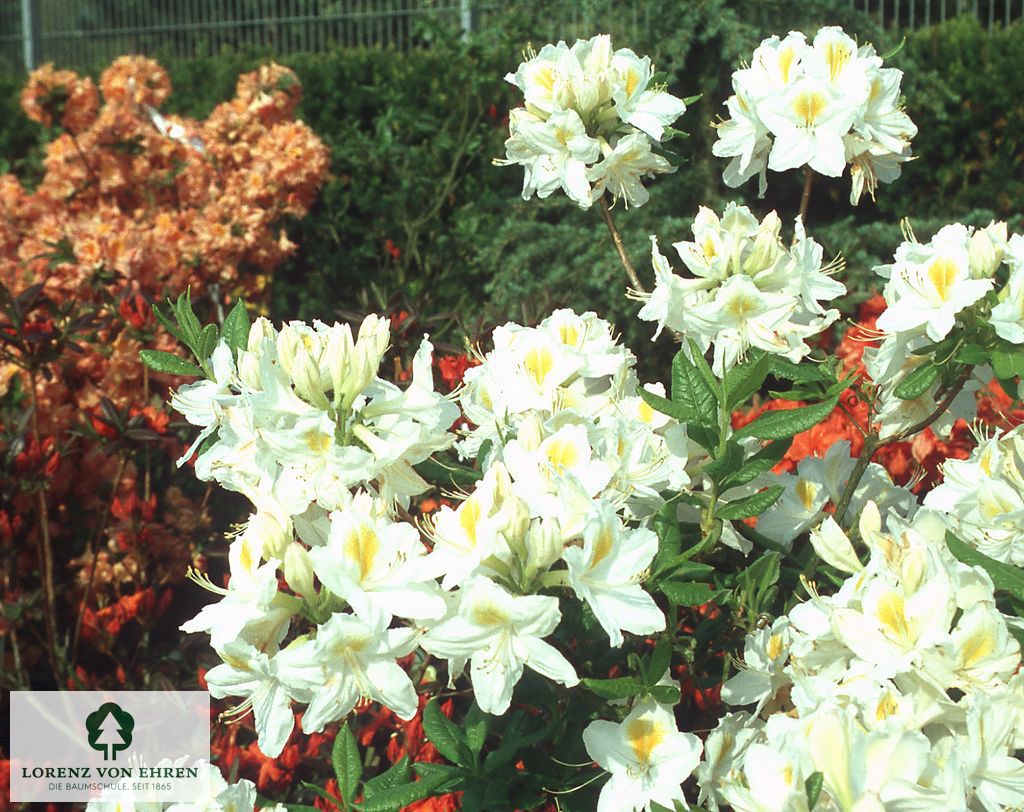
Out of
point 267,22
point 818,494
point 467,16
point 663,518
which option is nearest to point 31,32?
point 267,22

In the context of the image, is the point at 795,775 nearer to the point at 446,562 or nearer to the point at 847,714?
the point at 847,714

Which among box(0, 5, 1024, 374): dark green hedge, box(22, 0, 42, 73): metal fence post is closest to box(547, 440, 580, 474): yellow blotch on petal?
box(0, 5, 1024, 374): dark green hedge

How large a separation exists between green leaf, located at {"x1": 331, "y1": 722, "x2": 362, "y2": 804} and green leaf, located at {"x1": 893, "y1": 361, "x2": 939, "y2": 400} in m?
0.70

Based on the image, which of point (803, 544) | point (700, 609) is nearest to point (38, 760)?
point (700, 609)

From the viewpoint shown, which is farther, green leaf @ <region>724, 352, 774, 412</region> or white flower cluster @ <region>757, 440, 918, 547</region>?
white flower cluster @ <region>757, 440, 918, 547</region>

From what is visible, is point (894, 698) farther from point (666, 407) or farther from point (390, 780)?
point (390, 780)

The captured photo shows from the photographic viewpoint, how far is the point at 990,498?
4.02 ft

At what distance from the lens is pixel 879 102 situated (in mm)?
1525

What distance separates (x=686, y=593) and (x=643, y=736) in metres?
0.15

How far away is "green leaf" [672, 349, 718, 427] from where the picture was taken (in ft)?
4.16

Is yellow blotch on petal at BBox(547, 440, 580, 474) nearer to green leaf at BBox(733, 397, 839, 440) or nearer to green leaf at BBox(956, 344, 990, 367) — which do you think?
green leaf at BBox(733, 397, 839, 440)

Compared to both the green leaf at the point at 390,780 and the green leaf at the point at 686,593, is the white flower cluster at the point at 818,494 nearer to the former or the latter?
the green leaf at the point at 686,593

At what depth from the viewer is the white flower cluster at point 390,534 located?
1027 mm

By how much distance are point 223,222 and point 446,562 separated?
3.56 metres
